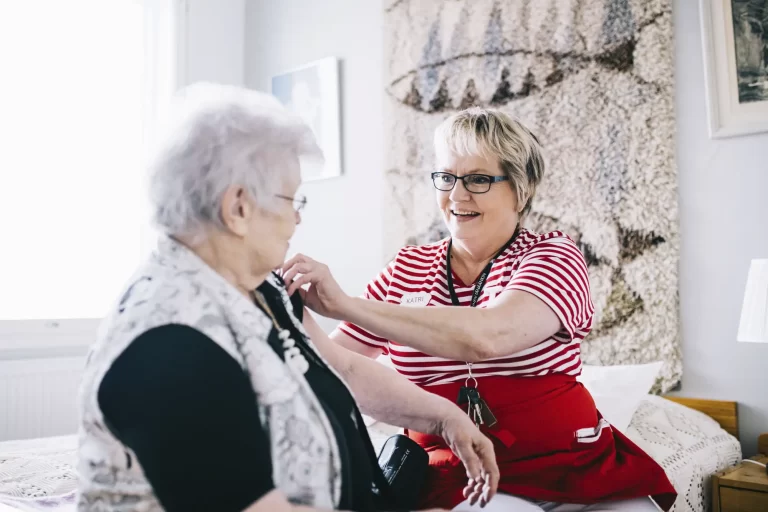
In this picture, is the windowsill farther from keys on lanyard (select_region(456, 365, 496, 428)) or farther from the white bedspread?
keys on lanyard (select_region(456, 365, 496, 428))

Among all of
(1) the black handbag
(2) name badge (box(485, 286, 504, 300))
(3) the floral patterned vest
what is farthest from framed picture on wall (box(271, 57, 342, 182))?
(3) the floral patterned vest

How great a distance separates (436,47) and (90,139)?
186cm

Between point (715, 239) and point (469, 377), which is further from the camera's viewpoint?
point (715, 239)

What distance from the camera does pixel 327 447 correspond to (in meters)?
0.88

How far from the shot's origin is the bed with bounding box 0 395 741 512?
1509 mm

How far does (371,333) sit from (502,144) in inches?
22.0

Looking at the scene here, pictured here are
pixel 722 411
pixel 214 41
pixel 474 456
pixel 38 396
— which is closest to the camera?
pixel 474 456

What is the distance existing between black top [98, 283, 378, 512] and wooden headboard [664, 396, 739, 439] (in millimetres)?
2024

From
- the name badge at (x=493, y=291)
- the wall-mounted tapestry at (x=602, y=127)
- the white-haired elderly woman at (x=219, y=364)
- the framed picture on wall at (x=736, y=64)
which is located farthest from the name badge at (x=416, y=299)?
the framed picture on wall at (x=736, y=64)

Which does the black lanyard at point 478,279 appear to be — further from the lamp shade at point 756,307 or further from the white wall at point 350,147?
the white wall at point 350,147

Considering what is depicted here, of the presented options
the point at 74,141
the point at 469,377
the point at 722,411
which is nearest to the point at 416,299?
the point at 469,377

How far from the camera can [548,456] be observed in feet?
4.46

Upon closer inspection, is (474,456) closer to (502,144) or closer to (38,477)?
(502,144)

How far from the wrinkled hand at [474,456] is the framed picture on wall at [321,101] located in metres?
2.32
